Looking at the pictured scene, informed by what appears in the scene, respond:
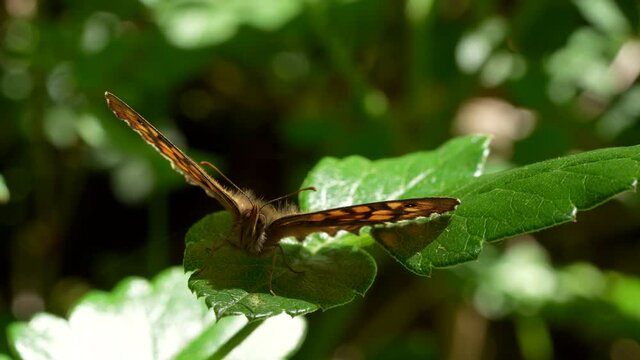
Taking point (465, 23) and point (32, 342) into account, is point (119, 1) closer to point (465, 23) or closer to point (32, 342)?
point (465, 23)

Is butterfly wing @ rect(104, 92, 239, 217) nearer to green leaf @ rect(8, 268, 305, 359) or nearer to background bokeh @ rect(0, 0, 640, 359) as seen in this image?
green leaf @ rect(8, 268, 305, 359)

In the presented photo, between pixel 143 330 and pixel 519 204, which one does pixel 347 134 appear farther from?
pixel 519 204

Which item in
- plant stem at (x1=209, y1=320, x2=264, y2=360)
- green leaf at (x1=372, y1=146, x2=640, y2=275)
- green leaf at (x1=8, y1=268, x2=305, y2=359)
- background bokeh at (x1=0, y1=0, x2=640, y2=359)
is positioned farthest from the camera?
background bokeh at (x1=0, y1=0, x2=640, y2=359)

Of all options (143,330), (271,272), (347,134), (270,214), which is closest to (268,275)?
(271,272)

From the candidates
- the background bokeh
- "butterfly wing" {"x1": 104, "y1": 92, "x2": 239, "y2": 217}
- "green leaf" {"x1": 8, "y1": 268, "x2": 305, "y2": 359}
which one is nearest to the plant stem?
"green leaf" {"x1": 8, "y1": 268, "x2": 305, "y2": 359}

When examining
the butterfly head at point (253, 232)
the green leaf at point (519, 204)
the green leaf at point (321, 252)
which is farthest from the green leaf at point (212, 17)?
the green leaf at point (519, 204)

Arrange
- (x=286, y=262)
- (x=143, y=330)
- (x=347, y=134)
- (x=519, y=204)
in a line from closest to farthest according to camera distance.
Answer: (x=519, y=204), (x=286, y=262), (x=143, y=330), (x=347, y=134)
